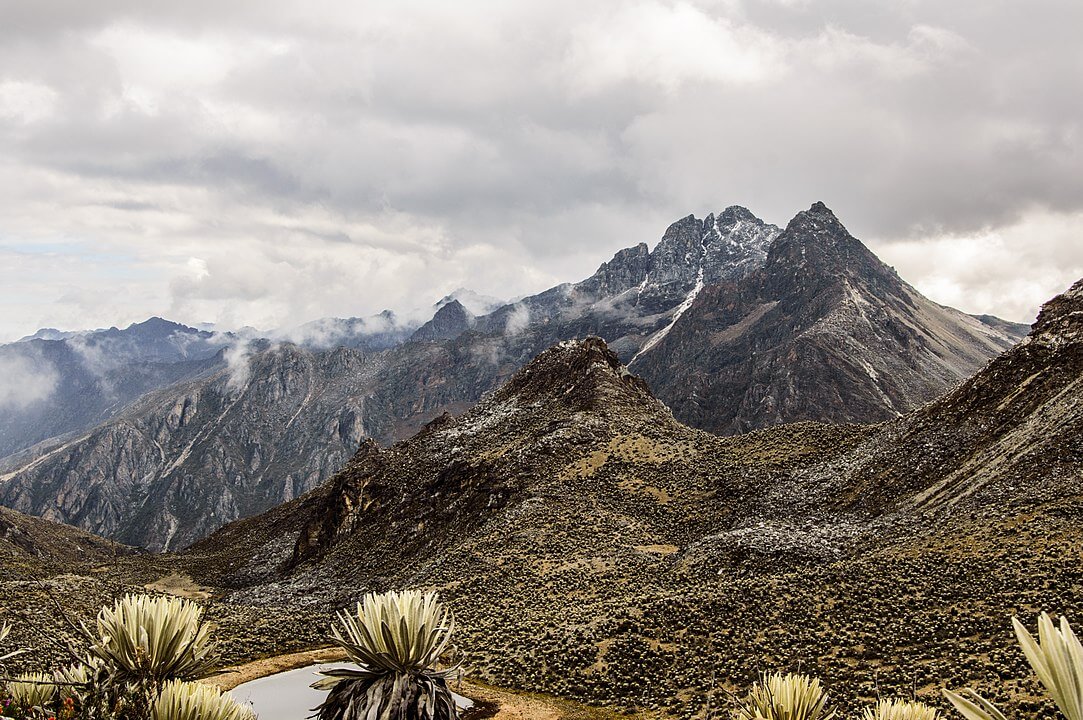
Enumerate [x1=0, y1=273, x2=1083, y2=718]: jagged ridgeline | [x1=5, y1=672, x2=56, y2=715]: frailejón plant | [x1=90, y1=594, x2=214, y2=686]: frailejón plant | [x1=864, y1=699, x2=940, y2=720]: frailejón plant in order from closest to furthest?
[x1=864, y1=699, x2=940, y2=720]: frailejón plant → [x1=5, y1=672, x2=56, y2=715]: frailejón plant → [x1=90, y1=594, x2=214, y2=686]: frailejón plant → [x1=0, y1=273, x2=1083, y2=718]: jagged ridgeline

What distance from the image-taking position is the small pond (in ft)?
69.9

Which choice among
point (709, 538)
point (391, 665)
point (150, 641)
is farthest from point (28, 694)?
point (709, 538)

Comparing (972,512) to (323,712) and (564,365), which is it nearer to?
(323,712)

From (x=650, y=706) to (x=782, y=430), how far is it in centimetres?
4091

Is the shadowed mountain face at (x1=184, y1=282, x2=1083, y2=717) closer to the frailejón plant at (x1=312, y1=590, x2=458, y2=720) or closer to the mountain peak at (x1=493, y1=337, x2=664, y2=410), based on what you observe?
the mountain peak at (x1=493, y1=337, x2=664, y2=410)

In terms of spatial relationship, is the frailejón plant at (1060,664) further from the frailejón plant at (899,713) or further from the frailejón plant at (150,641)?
the frailejón plant at (150,641)

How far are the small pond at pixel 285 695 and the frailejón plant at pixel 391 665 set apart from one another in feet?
37.7

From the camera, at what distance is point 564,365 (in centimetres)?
7338

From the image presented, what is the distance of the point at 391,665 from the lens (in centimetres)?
945

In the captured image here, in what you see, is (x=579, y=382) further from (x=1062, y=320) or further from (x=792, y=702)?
(x=792, y=702)

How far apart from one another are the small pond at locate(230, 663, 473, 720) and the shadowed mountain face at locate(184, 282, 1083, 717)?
6.34 meters

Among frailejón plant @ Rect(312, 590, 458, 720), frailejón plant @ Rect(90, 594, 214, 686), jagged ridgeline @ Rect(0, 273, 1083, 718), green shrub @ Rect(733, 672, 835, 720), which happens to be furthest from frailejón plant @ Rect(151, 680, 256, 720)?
jagged ridgeline @ Rect(0, 273, 1083, 718)

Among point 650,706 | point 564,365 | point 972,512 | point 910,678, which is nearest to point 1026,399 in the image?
point 972,512

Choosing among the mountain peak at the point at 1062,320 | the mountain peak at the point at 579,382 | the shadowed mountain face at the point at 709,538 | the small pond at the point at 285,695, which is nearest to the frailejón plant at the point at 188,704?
the small pond at the point at 285,695
